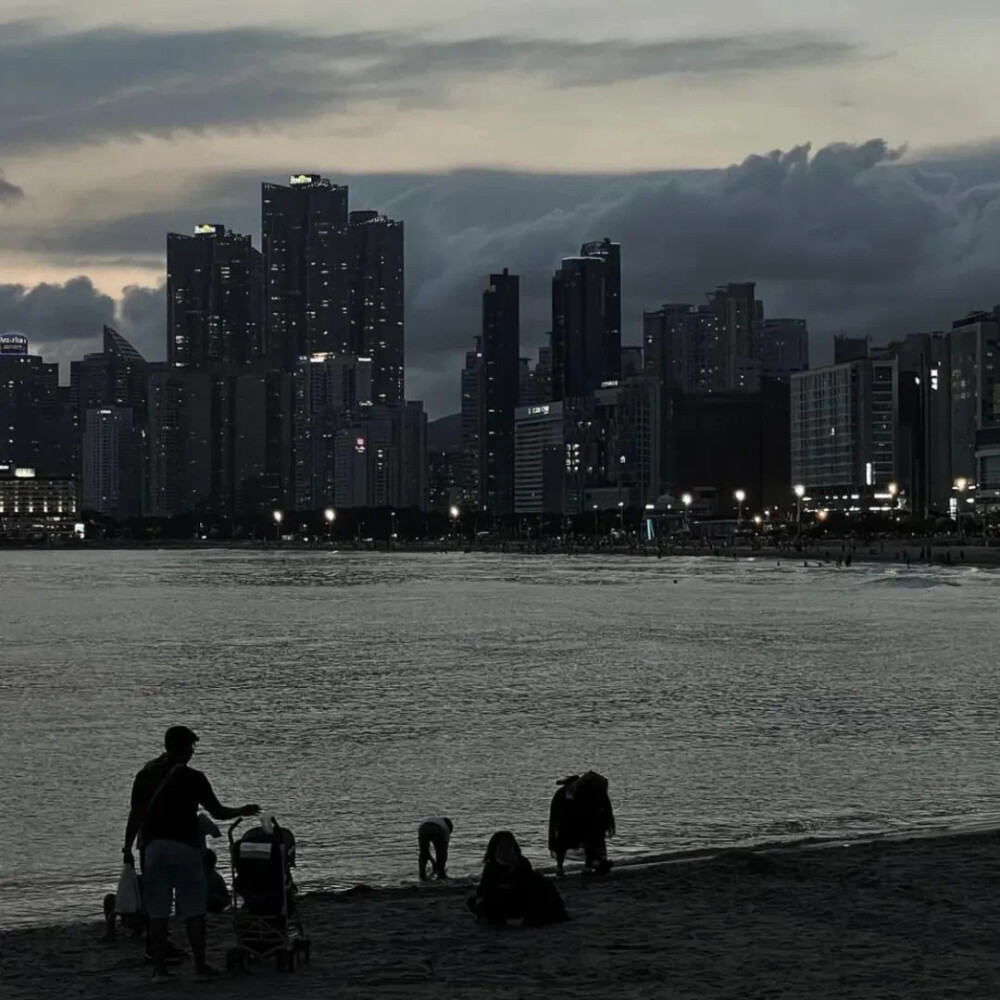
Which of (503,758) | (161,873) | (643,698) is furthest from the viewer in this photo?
(643,698)

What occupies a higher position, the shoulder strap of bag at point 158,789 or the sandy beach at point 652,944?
the shoulder strap of bag at point 158,789

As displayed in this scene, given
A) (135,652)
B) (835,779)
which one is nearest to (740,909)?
(835,779)

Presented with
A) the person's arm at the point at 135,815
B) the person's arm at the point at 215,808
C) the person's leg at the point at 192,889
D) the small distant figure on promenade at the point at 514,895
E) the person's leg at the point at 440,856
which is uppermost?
the person's arm at the point at 215,808

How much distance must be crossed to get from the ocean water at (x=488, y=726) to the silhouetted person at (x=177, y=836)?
5.08 meters

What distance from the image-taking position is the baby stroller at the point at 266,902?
492 inches

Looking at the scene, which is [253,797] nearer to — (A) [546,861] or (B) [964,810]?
(A) [546,861]

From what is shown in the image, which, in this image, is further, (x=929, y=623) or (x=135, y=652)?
(x=929, y=623)

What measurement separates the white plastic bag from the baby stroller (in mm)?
1164

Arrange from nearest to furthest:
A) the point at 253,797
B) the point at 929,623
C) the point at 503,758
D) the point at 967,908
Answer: the point at 967,908, the point at 253,797, the point at 503,758, the point at 929,623

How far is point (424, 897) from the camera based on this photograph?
54.5 ft

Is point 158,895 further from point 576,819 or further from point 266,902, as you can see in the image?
point 576,819

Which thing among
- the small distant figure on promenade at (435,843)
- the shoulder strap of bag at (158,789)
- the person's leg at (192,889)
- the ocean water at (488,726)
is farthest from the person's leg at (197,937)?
the small distant figure on promenade at (435,843)

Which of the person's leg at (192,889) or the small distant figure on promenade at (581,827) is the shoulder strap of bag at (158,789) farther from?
the small distant figure on promenade at (581,827)

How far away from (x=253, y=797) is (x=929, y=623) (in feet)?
169
